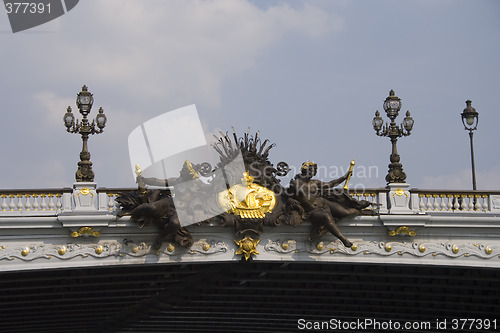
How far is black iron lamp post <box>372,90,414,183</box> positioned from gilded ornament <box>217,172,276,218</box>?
4.36 m

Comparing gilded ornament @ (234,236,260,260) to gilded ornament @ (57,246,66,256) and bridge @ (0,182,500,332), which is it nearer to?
bridge @ (0,182,500,332)

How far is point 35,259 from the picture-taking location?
121ft

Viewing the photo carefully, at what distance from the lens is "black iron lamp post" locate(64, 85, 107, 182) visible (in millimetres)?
37188

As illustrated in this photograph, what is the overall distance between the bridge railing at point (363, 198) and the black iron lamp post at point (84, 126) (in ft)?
2.19

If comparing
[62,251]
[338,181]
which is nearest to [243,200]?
[338,181]

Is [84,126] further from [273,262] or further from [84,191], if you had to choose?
[273,262]

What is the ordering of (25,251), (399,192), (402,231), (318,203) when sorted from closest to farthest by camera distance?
1. (25,251)
2. (318,203)
3. (402,231)
4. (399,192)

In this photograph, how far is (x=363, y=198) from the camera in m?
38.8

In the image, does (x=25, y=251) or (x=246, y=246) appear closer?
(x=25, y=251)

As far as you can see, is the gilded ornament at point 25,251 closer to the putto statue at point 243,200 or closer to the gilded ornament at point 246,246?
the putto statue at point 243,200

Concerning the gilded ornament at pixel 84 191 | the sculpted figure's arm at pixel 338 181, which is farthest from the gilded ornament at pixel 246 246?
the gilded ornament at pixel 84 191

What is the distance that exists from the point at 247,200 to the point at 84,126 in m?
5.99

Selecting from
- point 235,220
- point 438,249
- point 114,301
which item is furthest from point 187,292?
point 438,249

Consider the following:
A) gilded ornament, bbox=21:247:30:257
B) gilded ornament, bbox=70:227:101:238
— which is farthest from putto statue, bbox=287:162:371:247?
gilded ornament, bbox=21:247:30:257
